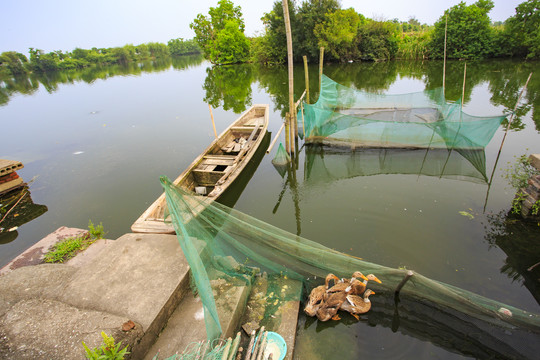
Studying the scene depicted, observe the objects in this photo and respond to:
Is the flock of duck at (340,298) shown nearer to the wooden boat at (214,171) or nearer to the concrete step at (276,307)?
the concrete step at (276,307)

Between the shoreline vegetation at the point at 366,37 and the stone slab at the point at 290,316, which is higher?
the shoreline vegetation at the point at 366,37

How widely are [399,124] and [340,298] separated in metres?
5.70

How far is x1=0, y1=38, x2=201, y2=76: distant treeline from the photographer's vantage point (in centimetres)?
3927

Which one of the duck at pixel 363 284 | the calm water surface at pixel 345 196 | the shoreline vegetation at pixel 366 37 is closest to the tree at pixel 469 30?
the shoreline vegetation at pixel 366 37

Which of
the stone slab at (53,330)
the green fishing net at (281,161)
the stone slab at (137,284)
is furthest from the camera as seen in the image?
the green fishing net at (281,161)

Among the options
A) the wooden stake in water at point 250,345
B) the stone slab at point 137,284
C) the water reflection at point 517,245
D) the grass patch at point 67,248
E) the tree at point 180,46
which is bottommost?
the water reflection at point 517,245

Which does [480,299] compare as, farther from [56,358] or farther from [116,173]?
[116,173]

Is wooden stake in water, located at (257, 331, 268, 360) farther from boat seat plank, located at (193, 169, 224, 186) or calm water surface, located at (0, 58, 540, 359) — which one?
boat seat plank, located at (193, 169, 224, 186)

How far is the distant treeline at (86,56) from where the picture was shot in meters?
39.3

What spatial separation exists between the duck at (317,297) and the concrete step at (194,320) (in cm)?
90

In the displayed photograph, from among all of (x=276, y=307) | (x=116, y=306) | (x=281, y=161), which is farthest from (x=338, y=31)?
(x=116, y=306)

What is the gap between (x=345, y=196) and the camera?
6.29 m

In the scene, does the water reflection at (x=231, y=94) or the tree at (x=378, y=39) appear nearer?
the water reflection at (x=231, y=94)

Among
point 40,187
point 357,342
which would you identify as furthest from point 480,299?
point 40,187
